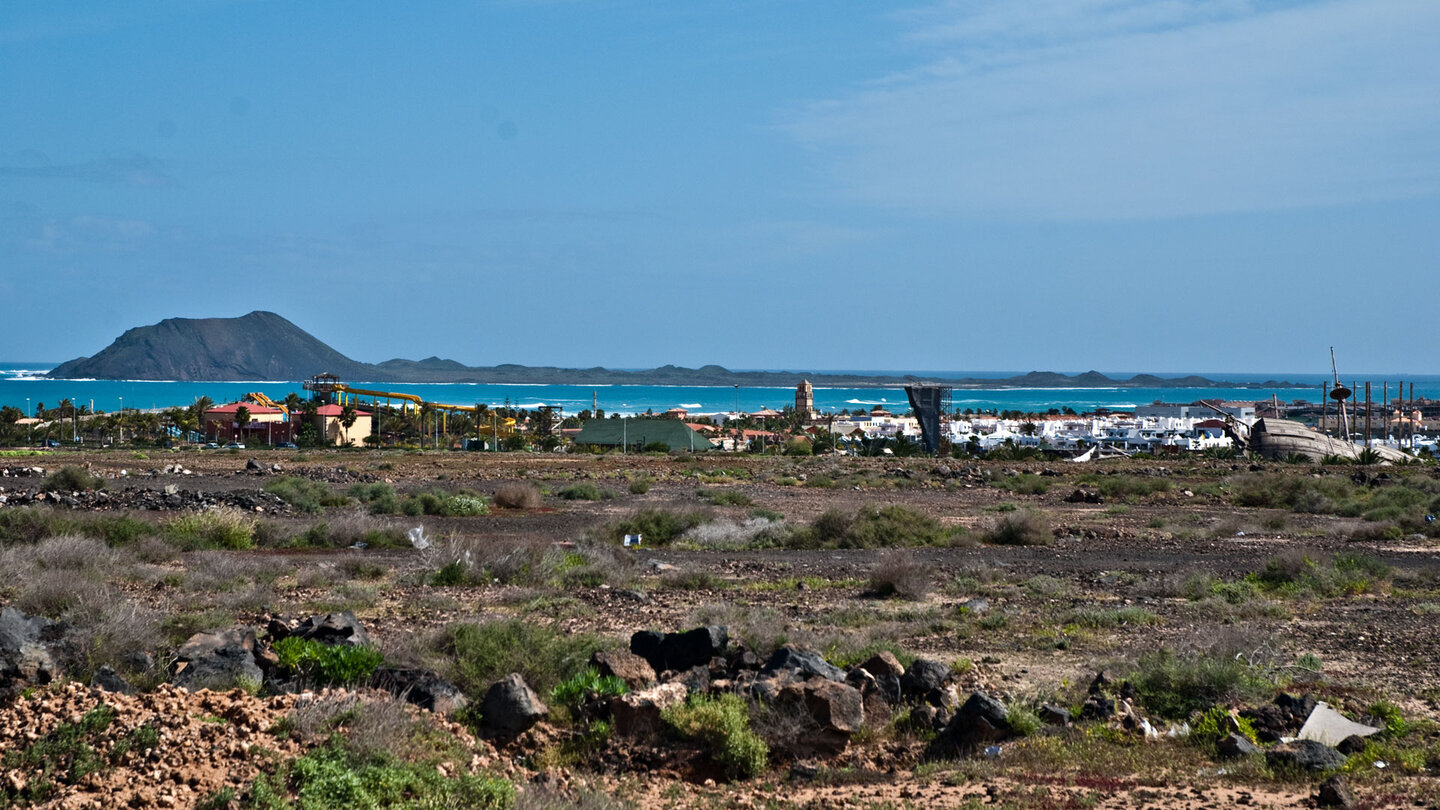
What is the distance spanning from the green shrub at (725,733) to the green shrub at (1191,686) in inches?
140

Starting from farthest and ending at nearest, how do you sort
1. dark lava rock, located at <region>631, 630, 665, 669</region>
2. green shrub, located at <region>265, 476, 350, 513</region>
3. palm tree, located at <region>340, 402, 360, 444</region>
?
1. palm tree, located at <region>340, 402, 360, 444</region>
2. green shrub, located at <region>265, 476, 350, 513</region>
3. dark lava rock, located at <region>631, 630, 665, 669</region>

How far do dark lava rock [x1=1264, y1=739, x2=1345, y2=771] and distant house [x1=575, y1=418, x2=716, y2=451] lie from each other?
200 feet

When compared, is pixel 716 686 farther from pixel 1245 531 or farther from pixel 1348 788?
pixel 1245 531

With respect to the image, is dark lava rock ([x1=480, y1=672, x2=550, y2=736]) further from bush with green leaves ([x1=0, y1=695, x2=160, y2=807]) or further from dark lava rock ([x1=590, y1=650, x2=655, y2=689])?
bush with green leaves ([x1=0, y1=695, x2=160, y2=807])

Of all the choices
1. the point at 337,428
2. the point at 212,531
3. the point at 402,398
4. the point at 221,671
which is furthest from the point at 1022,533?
the point at 402,398

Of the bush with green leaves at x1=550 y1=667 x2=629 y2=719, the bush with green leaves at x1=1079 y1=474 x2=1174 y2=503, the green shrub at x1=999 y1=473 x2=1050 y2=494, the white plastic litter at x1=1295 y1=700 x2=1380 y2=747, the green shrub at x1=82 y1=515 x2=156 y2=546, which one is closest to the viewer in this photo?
the white plastic litter at x1=1295 y1=700 x2=1380 y2=747

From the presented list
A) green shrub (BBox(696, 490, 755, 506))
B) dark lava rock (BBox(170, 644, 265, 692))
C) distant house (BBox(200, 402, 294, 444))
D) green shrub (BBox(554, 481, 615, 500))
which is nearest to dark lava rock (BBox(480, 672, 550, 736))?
dark lava rock (BBox(170, 644, 265, 692))

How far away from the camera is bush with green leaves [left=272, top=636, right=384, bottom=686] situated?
9.30 m

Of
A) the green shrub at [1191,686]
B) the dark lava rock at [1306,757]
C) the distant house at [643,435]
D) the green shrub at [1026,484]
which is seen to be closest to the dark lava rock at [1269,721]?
the green shrub at [1191,686]

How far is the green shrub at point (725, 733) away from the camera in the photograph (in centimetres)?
827

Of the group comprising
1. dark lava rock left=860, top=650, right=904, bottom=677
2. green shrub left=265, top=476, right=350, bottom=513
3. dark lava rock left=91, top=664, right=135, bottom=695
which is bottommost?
green shrub left=265, top=476, right=350, bottom=513

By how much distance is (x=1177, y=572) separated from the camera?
18.8 meters

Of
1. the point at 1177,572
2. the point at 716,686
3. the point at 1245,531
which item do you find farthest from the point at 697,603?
the point at 1245,531

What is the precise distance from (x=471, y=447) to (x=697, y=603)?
59.9 m
